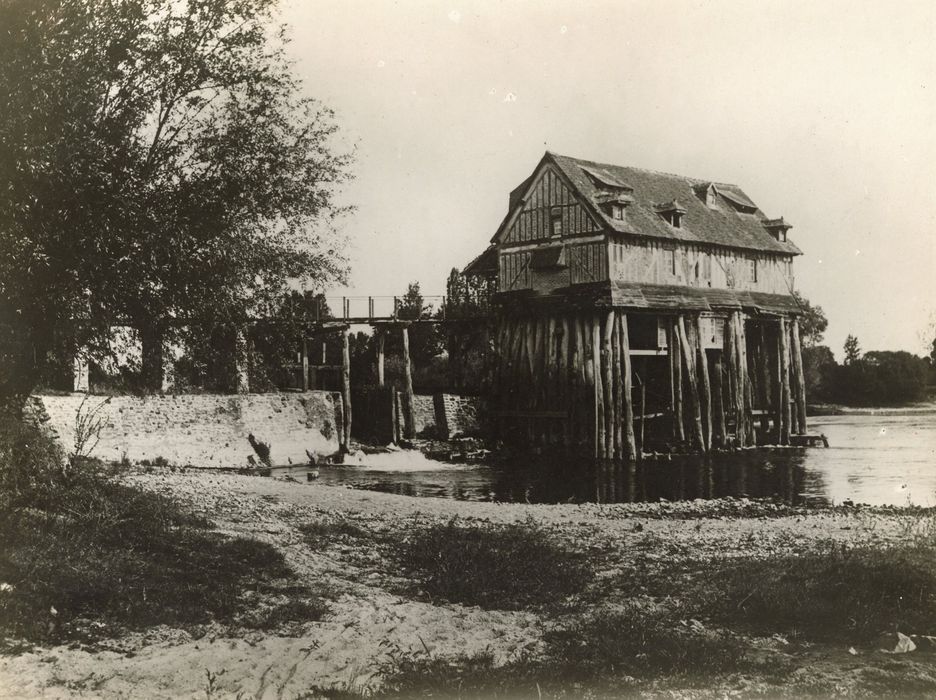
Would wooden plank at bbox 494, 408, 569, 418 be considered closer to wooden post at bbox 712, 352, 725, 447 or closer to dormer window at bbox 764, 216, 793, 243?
wooden post at bbox 712, 352, 725, 447

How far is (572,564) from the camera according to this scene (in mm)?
11453

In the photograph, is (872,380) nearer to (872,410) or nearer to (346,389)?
(872,410)

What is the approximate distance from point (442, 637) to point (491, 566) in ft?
8.54

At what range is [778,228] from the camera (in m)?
40.6

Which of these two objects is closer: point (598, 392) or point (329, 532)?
point (329, 532)

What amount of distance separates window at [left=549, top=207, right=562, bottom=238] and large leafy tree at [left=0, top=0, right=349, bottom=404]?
19.3 metres

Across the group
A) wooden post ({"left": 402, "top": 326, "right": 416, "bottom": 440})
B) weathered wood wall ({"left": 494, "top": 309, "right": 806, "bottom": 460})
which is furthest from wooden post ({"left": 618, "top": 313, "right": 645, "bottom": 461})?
wooden post ({"left": 402, "top": 326, "right": 416, "bottom": 440})

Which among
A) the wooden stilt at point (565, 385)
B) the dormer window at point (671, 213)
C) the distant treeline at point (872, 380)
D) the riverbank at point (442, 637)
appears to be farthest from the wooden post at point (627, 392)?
the distant treeline at point (872, 380)

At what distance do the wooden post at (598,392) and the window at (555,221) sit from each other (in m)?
4.19

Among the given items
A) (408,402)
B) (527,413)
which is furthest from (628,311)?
(408,402)

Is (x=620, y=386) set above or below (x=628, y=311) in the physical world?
below

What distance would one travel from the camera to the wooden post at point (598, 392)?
31641mm

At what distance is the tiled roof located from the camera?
110 feet

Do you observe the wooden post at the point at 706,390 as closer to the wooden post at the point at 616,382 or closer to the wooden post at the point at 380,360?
the wooden post at the point at 616,382
